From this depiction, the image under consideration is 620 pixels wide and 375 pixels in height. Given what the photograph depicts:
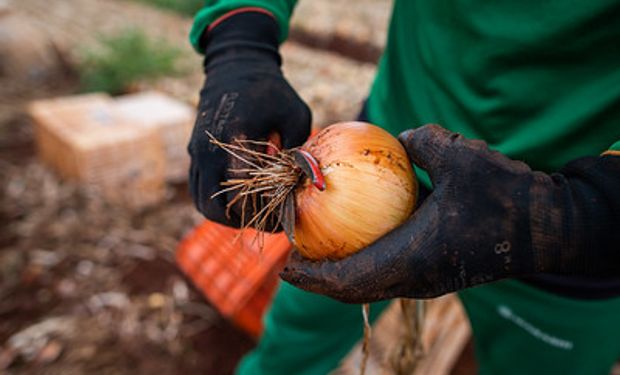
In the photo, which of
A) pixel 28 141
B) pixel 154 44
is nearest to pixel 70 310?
pixel 28 141

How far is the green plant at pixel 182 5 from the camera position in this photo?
785 cm

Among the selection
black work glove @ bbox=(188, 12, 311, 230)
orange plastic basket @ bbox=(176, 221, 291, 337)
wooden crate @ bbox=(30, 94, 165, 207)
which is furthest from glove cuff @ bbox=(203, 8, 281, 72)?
wooden crate @ bbox=(30, 94, 165, 207)

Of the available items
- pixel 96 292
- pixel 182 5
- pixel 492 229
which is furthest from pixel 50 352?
pixel 182 5

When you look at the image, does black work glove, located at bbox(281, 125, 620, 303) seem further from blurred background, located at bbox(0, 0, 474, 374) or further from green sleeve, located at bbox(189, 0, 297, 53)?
blurred background, located at bbox(0, 0, 474, 374)

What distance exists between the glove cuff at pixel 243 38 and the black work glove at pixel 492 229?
0.64m

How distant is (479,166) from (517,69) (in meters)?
0.50

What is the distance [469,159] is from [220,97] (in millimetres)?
625

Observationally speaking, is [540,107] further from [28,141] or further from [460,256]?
[28,141]

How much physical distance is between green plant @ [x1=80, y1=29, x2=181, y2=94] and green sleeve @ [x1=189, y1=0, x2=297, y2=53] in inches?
141

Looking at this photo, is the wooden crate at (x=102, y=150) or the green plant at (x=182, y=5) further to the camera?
the green plant at (x=182, y=5)

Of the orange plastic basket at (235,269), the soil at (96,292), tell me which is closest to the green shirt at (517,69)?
the orange plastic basket at (235,269)

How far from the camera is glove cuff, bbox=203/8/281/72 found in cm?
129

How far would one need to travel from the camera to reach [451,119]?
4.57ft

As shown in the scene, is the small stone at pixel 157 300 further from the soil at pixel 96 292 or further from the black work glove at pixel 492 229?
the black work glove at pixel 492 229
